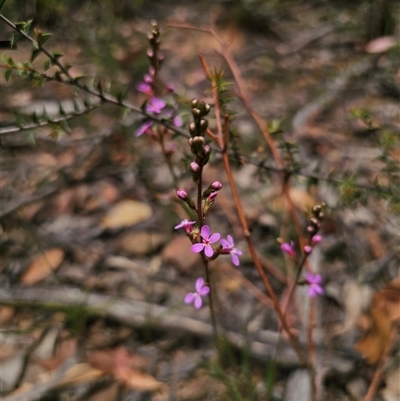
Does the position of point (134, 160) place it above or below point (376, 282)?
above

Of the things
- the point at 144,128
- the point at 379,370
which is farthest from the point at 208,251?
the point at 379,370

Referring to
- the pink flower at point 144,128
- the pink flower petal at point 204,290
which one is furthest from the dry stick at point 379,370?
the pink flower at point 144,128

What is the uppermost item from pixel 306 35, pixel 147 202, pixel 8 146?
pixel 306 35

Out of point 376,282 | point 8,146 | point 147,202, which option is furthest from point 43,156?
point 376,282

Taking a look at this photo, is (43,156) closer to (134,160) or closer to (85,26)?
(134,160)

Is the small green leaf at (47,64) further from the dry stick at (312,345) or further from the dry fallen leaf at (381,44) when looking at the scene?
the dry fallen leaf at (381,44)

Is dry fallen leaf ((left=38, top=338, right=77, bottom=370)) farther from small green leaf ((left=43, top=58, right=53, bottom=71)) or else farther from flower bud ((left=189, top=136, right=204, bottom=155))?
flower bud ((left=189, top=136, right=204, bottom=155))
